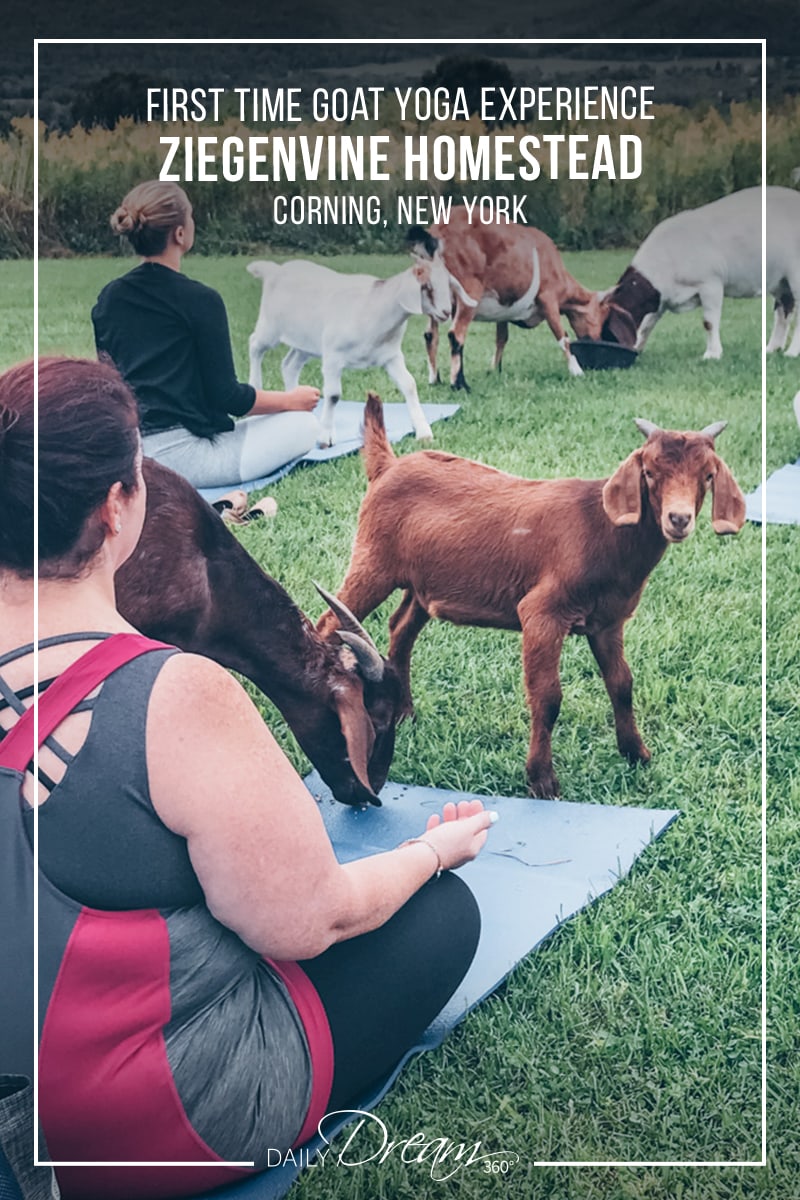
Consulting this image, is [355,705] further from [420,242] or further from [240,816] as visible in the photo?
[420,242]

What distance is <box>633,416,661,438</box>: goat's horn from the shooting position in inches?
96.0

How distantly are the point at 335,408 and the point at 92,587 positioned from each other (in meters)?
0.71

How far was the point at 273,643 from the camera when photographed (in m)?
2.50

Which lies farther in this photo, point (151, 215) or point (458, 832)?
point (151, 215)

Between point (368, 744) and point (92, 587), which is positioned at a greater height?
point (92, 587)

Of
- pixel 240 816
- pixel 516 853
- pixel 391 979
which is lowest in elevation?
pixel 391 979

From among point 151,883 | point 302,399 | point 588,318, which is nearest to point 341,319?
point 302,399

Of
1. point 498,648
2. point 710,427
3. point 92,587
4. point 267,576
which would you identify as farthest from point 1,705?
point 710,427

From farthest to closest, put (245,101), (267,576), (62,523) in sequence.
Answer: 1. (267,576)
2. (245,101)
3. (62,523)

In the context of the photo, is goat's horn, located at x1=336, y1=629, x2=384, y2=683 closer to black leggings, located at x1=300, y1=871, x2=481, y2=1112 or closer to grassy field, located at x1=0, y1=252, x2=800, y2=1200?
grassy field, located at x1=0, y1=252, x2=800, y2=1200

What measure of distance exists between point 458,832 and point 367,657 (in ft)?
1.40

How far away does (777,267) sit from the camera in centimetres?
246

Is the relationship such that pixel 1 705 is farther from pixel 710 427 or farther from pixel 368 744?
pixel 710 427

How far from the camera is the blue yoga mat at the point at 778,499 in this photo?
246 cm
